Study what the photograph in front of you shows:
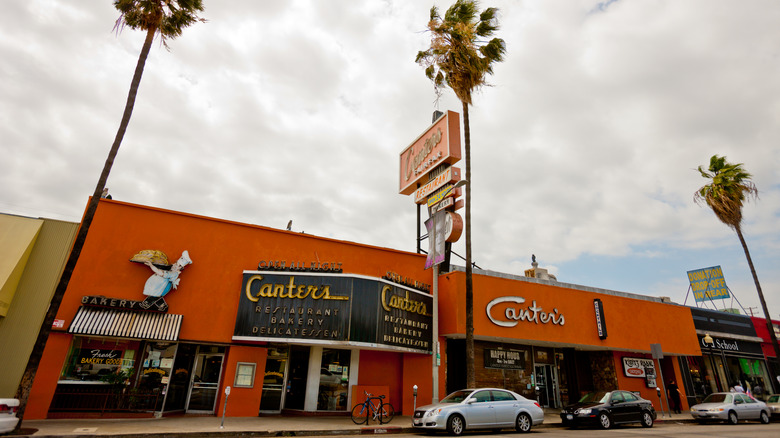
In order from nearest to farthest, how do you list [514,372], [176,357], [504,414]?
[504,414] < [176,357] < [514,372]

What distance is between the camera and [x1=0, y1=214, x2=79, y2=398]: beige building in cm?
1301

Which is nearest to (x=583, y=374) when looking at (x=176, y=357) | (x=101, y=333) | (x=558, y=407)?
(x=558, y=407)

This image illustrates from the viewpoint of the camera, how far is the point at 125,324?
45.5 feet

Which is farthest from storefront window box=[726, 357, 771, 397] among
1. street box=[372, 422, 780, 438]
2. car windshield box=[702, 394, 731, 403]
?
street box=[372, 422, 780, 438]

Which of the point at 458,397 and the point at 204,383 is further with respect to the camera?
the point at 204,383

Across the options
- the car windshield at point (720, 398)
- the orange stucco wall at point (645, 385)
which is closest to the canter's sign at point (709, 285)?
the orange stucco wall at point (645, 385)

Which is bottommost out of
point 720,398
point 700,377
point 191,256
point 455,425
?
point 455,425

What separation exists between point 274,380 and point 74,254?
844cm

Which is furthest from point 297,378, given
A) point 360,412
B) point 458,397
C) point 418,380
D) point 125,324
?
point 458,397

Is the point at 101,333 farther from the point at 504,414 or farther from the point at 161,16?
the point at 504,414

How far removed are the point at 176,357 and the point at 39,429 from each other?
4.71 m

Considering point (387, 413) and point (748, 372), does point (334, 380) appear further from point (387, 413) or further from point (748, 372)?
point (748, 372)

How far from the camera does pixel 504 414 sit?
13242 mm

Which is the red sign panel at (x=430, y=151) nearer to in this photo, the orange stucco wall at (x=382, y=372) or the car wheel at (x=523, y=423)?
the orange stucco wall at (x=382, y=372)
